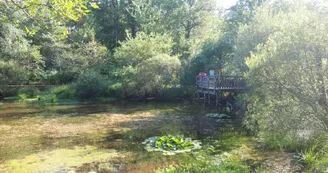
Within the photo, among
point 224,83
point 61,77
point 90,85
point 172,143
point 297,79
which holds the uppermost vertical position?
point 61,77

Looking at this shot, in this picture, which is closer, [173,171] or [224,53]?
[173,171]

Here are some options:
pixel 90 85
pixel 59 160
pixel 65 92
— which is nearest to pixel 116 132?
pixel 59 160

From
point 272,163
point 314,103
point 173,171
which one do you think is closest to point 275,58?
point 314,103

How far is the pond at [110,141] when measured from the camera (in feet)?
27.7

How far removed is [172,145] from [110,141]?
8.85 feet

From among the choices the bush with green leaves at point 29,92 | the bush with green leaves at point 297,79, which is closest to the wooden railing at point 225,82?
the bush with green leaves at point 297,79

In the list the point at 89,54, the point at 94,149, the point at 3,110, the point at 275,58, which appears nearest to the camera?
the point at 275,58

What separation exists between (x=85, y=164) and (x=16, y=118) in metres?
10.1

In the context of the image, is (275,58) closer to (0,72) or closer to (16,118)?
(16,118)

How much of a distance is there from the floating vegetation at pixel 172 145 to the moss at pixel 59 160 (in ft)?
4.73

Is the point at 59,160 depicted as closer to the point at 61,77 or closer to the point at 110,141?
the point at 110,141

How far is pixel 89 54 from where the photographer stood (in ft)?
106

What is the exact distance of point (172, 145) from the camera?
396 inches

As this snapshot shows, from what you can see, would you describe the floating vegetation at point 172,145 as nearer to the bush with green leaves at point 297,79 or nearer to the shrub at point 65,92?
the bush with green leaves at point 297,79
